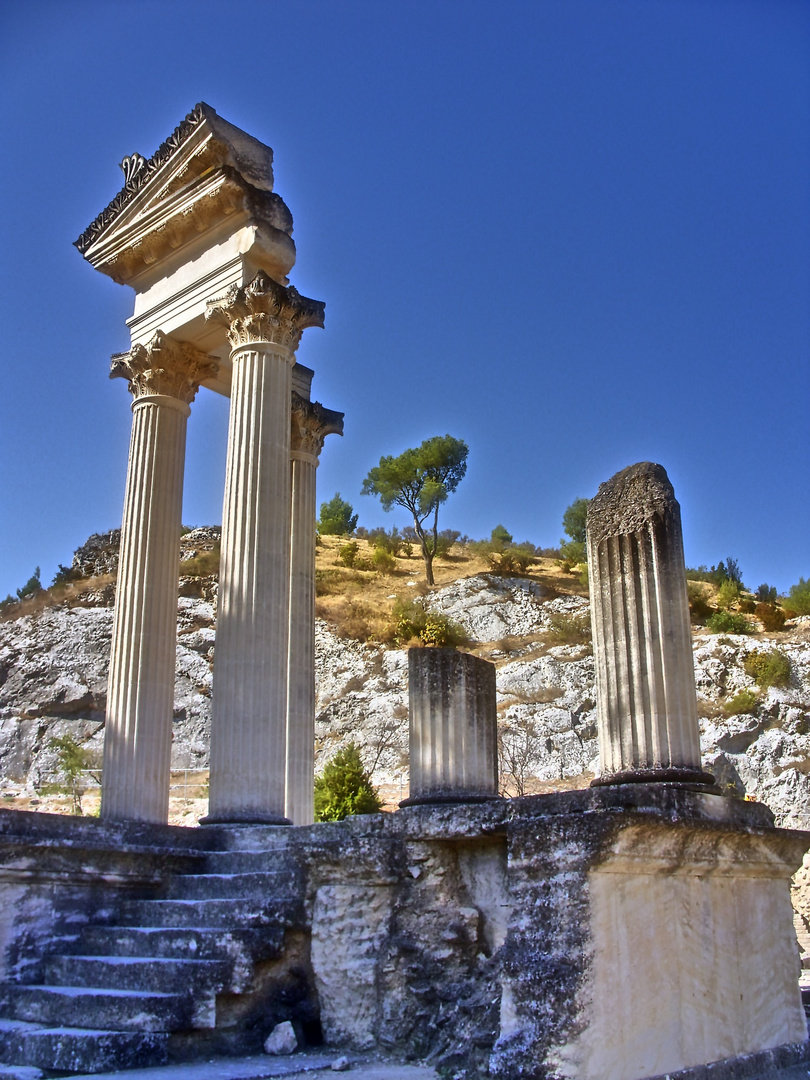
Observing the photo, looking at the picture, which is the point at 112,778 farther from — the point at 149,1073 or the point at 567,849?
the point at 567,849

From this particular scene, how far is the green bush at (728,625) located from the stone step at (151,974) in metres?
29.2

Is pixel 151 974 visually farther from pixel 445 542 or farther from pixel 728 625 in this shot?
pixel 445 542

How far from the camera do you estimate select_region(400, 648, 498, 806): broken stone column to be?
28.6ft

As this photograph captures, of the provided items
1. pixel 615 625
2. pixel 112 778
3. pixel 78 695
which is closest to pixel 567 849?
pixel 615 625

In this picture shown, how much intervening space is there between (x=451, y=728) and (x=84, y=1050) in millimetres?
4051

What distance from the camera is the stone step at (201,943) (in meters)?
6.65

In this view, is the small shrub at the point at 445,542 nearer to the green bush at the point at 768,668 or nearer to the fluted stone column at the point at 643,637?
the green bush at the point at 768,668

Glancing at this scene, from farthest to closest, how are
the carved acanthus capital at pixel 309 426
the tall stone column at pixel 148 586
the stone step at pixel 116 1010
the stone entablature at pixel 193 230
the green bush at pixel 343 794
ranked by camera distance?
1. the green bush at pixel 343 794
2. the carved acanthus capital at pixel 309 426
3. the stone entablature at pixel 193 230
4. the tall stone column at pixel 148 586
5. the stone step at pixel 116 1010

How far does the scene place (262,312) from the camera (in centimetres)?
1080

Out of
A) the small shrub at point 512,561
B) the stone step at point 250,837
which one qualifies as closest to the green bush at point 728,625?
the small shrub at point 512,561

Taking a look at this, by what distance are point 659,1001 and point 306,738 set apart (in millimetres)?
7454

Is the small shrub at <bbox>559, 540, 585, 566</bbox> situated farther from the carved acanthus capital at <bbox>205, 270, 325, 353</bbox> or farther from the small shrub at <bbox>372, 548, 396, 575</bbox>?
the carved acanthus capital at <bbox>205, 270, 325, 353</bbox>

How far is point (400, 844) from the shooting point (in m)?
6.73

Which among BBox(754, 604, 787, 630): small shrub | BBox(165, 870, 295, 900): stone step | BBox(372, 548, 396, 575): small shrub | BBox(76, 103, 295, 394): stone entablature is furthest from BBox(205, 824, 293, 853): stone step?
BBox(372, 548, 396, 575): small shrub
